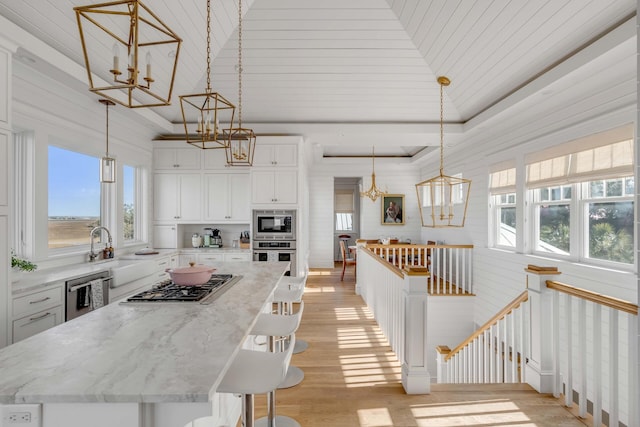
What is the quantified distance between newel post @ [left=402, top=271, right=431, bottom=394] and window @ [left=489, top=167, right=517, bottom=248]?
3.12 metres

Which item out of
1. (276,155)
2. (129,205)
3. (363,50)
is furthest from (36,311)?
(363,50)

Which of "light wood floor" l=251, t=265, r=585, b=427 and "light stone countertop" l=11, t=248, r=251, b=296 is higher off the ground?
"light stone countertop" l=11, t=248, r=251, b=296

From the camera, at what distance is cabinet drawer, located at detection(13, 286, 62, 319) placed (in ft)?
8.27

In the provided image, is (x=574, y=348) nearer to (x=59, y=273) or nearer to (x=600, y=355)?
(x=600, y=355)

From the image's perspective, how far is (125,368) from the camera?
1.11m

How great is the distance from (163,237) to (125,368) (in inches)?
197

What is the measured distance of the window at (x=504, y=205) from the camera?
519 centimetres

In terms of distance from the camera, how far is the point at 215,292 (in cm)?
213

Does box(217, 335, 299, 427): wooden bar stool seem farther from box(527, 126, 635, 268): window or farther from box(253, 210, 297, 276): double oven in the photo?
box(253, 210, 297, 276): double oven

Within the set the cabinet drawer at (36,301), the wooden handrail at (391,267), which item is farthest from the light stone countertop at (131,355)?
the wooden handrail at (391,267)

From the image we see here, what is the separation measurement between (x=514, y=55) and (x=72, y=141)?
4.93 meters

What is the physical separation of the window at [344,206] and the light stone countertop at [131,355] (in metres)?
9.24

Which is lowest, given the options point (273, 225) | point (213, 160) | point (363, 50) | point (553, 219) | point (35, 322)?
point (35, 322)

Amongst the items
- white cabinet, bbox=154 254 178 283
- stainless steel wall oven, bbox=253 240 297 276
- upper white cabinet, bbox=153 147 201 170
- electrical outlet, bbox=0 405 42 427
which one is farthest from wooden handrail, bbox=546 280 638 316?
upper white cabinet, bbox=153 147 201 170
